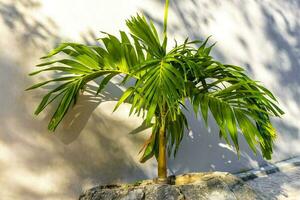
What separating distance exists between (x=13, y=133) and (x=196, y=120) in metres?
1.78

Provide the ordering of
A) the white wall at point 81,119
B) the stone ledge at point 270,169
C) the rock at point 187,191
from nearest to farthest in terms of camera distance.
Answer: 1. the rock at point 187,191
2. the white wall at point 81,119
3. the stone ledge at point 270,169

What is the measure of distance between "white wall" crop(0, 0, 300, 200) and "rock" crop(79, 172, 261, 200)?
1.39 ft

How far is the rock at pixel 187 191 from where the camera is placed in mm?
2619

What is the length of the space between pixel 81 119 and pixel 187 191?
1012 mm

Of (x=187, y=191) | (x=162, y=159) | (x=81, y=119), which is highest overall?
(x=81, y=119)

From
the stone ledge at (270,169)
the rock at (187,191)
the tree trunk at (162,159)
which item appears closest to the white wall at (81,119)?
the stone ledge at (270,169)

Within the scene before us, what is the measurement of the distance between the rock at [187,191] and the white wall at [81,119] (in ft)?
1.39

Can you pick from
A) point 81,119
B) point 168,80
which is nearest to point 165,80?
point 168,80

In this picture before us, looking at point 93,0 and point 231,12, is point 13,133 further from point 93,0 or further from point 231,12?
point 231,12

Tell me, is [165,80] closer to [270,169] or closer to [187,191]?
[187,191]

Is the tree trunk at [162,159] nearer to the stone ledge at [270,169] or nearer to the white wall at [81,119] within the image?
the white wall at [81,119]

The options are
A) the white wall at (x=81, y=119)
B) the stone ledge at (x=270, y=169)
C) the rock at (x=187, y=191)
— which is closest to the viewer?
the rock at (x=187, y=191)

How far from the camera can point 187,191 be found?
8.68ft

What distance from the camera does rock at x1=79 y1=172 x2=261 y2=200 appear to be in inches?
103
